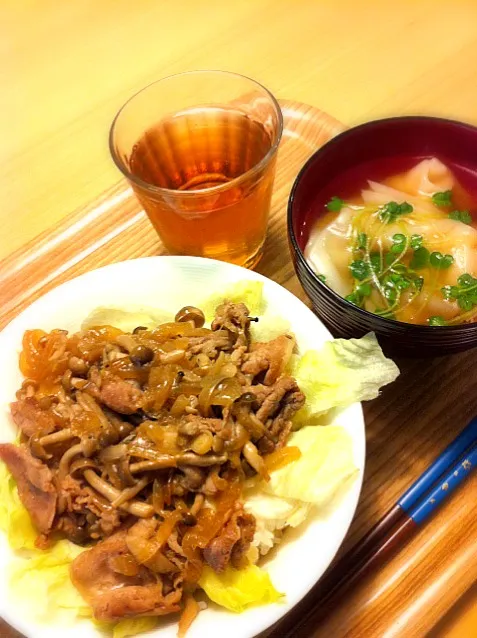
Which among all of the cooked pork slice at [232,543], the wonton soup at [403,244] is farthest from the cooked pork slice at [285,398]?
the wonton soup at [403,244]

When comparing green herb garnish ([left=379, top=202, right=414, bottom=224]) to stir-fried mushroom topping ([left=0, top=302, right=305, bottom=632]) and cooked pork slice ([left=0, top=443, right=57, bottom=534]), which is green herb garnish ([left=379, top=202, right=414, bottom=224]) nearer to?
stir-fried mushroom topping ([left=0, top=302, right=305, bottom=632])

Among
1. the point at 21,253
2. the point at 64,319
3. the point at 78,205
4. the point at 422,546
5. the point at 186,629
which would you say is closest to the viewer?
the point at 186,629

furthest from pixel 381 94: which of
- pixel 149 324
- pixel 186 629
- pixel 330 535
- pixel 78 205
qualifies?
pixel 186 629

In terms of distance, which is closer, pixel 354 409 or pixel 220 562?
pixel 220 562

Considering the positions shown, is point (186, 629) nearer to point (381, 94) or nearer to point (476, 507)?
point (476, 507)

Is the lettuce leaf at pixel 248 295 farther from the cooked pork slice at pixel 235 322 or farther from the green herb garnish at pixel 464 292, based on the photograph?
the green herb garnish at pixel 464 292

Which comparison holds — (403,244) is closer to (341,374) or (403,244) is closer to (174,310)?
(341,374)

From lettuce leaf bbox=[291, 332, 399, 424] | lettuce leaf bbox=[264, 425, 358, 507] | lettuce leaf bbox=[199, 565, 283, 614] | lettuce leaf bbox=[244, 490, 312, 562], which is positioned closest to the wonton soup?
lettuce leaf bbox=[291, 332, 399, 424]
